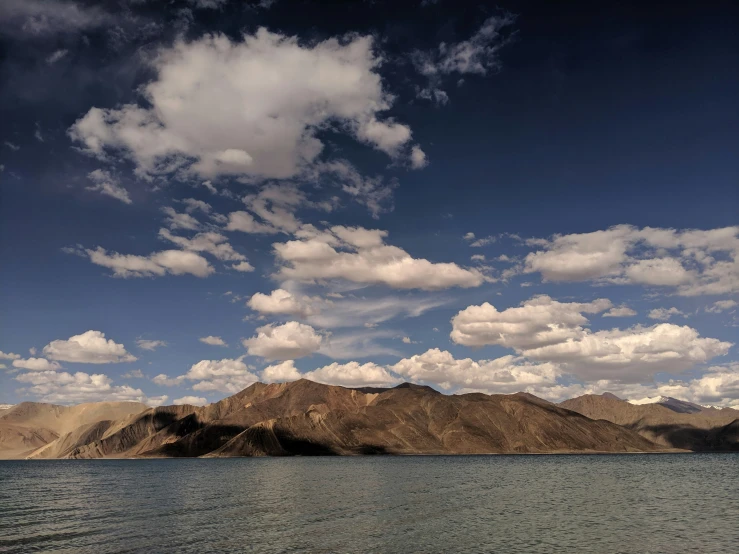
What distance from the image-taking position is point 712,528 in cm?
5028

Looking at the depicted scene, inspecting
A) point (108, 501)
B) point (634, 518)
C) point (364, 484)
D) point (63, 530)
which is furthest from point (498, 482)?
point (63, 530)

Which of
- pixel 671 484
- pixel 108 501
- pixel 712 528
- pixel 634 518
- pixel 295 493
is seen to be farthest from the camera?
pixel 671 484

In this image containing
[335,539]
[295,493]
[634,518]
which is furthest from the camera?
[295,493]

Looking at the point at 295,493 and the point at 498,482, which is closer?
the point at 295,493

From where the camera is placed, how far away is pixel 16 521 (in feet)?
191

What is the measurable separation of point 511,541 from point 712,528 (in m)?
19.6

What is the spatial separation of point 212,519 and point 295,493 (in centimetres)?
2859

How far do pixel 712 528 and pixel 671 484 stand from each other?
55734 millimetres

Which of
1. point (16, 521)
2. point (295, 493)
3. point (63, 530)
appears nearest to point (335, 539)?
point (63, 530)

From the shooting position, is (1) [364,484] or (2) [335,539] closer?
(2) [335,539]

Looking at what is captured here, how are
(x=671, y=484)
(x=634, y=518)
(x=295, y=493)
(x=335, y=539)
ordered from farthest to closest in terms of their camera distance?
(x=671, y=484) → (x=295, y=493) → (x=634, y=518) → (x=335, y=539)

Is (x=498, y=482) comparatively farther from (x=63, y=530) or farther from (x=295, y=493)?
(x=63, y=530)

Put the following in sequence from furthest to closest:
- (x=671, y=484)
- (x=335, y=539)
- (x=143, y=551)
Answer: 1. (x=671, y=484)
2. (x=335, y=539)
3. (x=143, y=551)

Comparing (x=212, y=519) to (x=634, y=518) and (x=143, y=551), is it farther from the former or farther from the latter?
(x=634, y=518)
